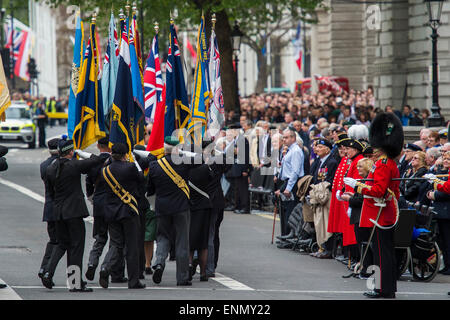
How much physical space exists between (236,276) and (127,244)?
77.3 inches

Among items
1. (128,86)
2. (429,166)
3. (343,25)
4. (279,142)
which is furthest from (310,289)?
(343,25)

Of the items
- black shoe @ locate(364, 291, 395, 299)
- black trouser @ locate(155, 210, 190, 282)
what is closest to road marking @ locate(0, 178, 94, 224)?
black trouser @ locate(155, 210, 190, 282)

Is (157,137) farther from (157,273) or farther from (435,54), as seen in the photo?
(435,54)

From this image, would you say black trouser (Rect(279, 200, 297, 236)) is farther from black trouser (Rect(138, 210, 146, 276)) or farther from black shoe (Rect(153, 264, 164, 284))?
black shoe (Rect(153, 264, 164, 284))

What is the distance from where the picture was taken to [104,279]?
42.0ft

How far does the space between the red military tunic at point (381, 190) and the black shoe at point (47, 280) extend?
3.68 meters

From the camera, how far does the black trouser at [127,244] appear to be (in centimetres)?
1284

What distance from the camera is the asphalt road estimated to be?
1235cm

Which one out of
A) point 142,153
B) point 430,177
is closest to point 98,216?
point 142,153

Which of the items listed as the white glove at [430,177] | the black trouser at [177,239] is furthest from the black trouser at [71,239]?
the white glove at [430,177]

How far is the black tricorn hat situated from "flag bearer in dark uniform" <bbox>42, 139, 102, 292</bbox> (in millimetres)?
3299

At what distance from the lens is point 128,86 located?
15383 mm
